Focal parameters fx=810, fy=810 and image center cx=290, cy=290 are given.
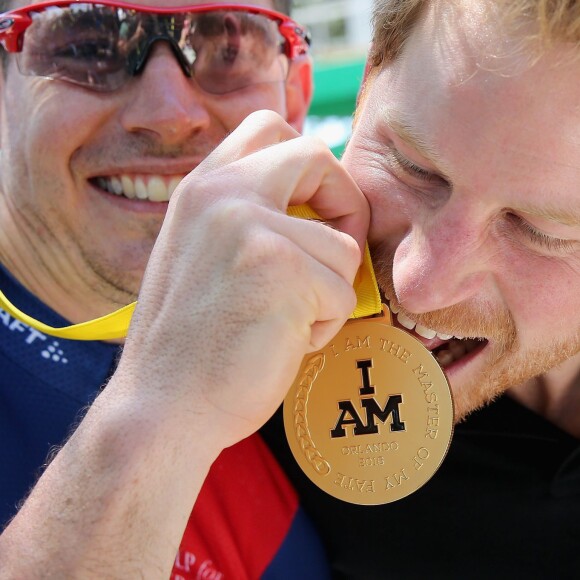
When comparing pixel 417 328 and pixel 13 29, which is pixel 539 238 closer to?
pixel 417 328

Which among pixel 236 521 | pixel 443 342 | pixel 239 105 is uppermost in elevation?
pixel 239 105

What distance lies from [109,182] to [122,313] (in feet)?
2.75

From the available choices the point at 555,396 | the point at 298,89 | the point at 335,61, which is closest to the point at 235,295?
the point at 555,396

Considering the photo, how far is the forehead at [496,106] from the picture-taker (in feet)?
4.67

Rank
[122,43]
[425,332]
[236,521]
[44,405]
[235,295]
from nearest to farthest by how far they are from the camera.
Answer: [235,295], [425,332], [236,521], [44,405], [122,43]

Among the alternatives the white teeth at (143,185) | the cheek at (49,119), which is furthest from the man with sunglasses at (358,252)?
the cheek at (49,119)

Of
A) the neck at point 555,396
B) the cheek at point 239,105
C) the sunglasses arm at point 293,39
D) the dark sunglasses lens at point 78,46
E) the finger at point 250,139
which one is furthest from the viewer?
the sunglasses arm at point 293,39

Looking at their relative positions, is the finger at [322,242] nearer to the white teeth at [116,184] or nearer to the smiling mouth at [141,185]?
the smiling mouth at [141,185]

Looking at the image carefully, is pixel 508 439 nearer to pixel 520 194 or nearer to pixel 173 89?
pixel 520 194

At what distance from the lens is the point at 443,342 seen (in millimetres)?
1826

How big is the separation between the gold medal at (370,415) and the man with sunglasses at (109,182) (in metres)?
0.39

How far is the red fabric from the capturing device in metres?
1.91

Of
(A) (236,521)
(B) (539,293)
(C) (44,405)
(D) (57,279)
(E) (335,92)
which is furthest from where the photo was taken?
(E) (335,92)

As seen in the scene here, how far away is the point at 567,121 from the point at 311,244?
1.65 ft
